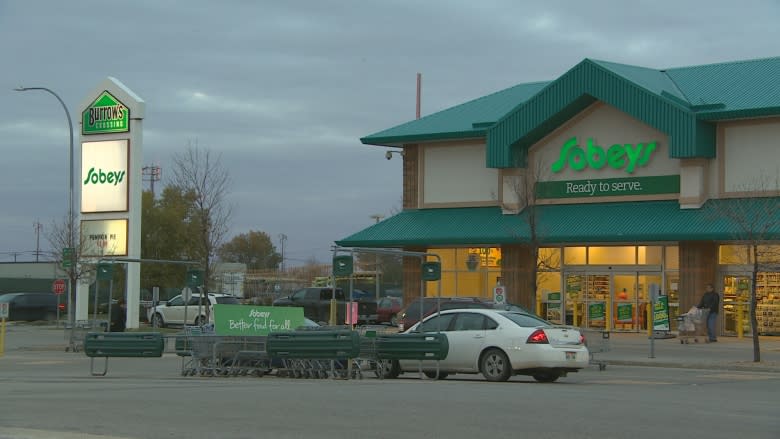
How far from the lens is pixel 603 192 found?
41438 mm

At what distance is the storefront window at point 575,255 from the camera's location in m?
42.8

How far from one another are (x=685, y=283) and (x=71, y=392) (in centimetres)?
2673

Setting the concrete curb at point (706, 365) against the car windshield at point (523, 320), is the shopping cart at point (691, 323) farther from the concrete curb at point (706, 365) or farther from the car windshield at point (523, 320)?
the car windshield at point (523, 320)

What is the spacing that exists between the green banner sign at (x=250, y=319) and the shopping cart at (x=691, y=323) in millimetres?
17278

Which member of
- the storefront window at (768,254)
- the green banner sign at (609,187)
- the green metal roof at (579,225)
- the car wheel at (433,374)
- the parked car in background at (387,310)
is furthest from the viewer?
the parked car in background at (387,310)

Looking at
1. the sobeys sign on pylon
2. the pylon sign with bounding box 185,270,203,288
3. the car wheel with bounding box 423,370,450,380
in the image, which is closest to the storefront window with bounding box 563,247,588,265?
the sobeys sign on pylon

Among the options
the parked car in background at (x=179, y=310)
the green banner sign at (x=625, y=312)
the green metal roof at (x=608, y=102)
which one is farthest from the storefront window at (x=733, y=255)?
the parked car in background at (x=179, y=310)

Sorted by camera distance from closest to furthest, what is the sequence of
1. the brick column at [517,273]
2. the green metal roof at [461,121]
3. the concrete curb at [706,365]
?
the concrete curb at [706,365] < the brick column at [517,273] < the green metal roof at [461,121]

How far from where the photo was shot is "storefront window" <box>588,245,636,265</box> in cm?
4175

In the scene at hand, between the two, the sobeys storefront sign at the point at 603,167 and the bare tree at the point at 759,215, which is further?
the sobeys storefront sign at the point at 603,167

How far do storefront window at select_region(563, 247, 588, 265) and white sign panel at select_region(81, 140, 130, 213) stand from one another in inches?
670

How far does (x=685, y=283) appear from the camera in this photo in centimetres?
3944

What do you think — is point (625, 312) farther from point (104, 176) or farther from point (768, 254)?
point (104, 176)

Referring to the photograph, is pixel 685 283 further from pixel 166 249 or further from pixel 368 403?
pixel 166 249
